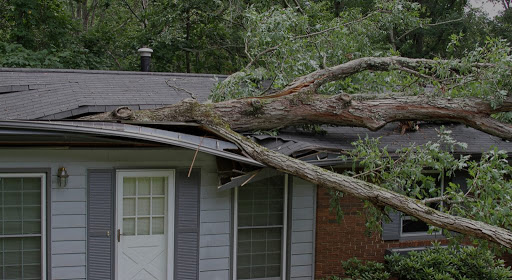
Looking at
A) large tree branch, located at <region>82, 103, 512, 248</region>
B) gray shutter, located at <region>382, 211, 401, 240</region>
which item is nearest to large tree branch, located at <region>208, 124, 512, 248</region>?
large tree branch, located at <region>82, 103, 512, 248</region>

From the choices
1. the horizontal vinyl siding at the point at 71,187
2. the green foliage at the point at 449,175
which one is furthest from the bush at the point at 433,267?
the horizontal vinyl siding at the point at 71,187

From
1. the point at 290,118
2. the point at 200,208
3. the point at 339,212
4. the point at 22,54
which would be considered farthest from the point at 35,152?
the point at 22,54

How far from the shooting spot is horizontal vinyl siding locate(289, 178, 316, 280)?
7.44 m

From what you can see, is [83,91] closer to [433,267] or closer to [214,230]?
[214,230]

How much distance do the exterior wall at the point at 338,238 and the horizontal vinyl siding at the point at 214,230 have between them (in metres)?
1.30

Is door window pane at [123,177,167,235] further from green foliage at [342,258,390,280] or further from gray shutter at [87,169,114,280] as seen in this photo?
green foliage at [342,258,390,280]

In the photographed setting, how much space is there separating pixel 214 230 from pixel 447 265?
3.23 meters

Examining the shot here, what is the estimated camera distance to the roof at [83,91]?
22.1ft

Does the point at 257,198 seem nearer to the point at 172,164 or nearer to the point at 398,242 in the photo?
the point at 172,164

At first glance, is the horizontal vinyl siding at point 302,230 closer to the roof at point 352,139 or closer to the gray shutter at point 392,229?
the roof at point 352,139

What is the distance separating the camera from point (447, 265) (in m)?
7.42

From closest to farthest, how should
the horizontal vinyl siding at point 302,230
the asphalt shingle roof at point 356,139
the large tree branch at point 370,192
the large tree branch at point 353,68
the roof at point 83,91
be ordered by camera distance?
the large tree branch at point 370,192 < the asphalt shingle roof at point 356,139 < the roof at point 83,91 < the large tree branch at point 353,68 < the horizontal vinyl siding at point 302,230

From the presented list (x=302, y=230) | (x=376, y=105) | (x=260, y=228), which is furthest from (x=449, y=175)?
(x=260, y=228)

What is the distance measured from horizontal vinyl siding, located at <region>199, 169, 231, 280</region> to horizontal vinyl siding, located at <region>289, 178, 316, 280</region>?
0.91m
